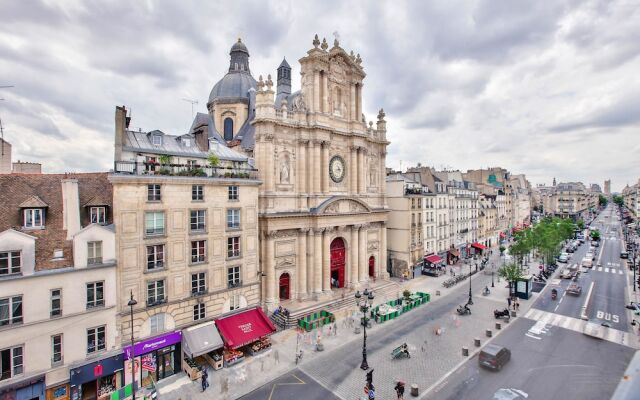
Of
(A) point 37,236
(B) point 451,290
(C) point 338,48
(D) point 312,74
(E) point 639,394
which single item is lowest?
(B) point 451,290

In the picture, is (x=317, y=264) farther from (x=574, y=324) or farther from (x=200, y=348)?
(x=574, y=324)

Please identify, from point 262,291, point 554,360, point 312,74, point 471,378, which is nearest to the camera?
point 471,378

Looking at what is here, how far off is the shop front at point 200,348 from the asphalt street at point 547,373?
1538cm

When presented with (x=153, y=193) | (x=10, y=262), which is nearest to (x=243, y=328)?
(x=153, y=193)

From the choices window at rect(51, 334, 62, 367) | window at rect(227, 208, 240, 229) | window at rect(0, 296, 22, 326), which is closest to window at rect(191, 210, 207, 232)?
window at rect(227, 208, 240, 229)

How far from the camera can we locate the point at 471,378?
71.4ft

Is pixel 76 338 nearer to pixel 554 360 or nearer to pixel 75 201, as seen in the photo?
pixel 75 201

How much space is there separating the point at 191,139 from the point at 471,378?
29.7m

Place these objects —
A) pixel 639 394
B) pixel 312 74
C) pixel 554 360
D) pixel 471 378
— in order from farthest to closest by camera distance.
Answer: pixel 312 74 → pixel 554 360 → pixel 471 378 → pixel 639 394

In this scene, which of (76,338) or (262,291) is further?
(262,291)

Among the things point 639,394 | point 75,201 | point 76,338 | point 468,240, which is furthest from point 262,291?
point 468,240

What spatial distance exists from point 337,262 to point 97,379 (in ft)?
89.1

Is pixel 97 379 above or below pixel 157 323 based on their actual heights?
below

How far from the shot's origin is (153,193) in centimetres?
2272
